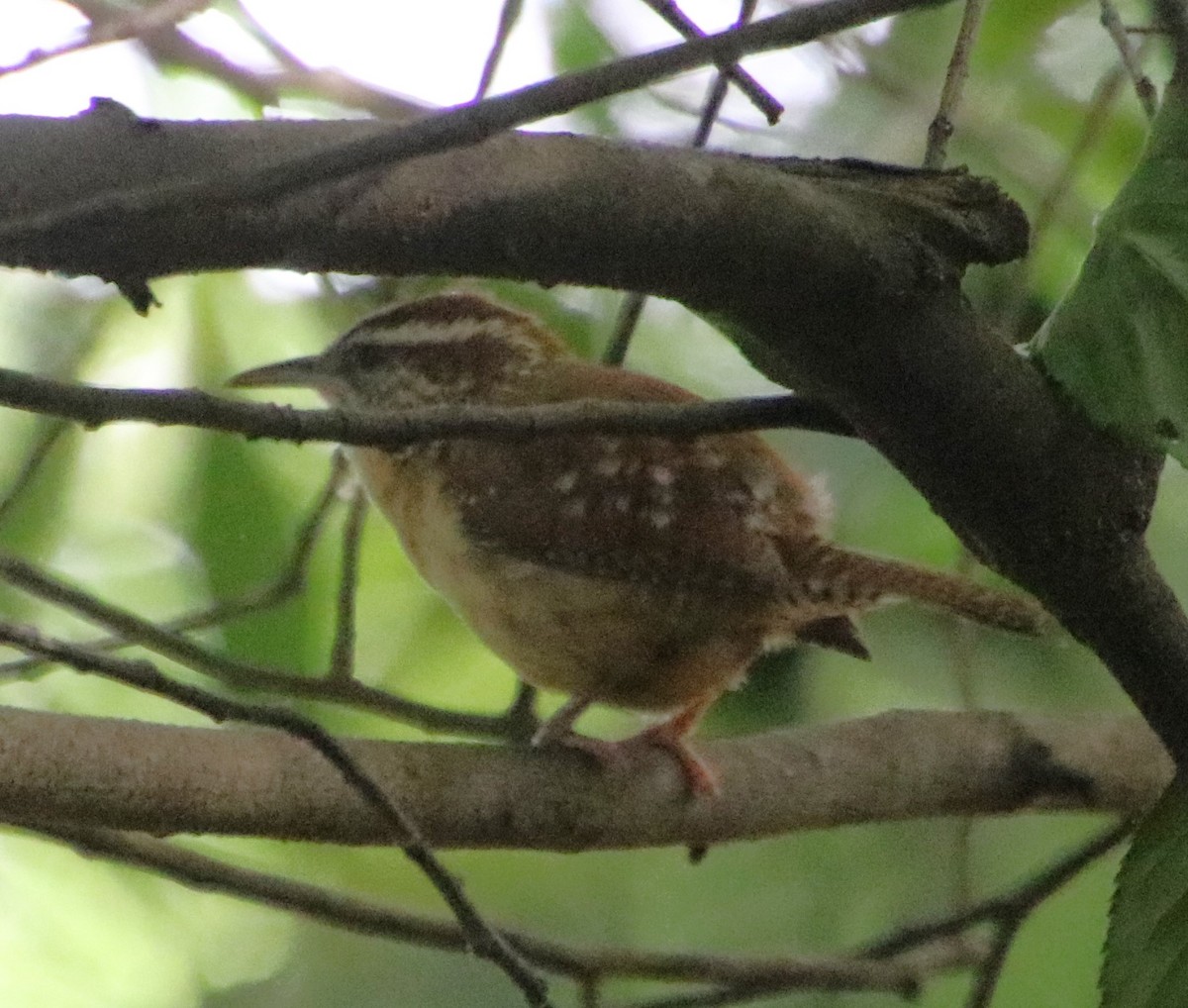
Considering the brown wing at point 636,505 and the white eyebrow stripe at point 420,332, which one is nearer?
the brown wing at point 636,505

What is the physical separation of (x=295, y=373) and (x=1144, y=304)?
5.48ft

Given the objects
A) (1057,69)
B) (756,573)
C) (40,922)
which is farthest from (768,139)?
(40,922)

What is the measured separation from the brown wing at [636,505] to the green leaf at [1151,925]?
2.38 ft

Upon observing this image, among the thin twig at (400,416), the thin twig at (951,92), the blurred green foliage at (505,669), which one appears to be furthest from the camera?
the blurred green foliage at (505,669)

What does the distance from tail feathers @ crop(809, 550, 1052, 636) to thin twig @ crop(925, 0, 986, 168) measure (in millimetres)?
623

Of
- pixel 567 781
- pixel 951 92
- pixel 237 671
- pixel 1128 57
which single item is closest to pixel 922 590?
pixel 567 781

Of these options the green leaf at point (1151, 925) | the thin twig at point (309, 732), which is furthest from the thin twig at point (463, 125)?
the green leaf at point (1151, 925)

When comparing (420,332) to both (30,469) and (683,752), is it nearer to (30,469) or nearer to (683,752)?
(30,469)

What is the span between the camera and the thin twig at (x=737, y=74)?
1.39 metres

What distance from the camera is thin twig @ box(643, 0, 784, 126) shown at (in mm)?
1388

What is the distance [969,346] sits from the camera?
1.23 metres

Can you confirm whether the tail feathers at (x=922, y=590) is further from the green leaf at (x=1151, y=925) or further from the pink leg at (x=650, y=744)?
the green leaf at (x=1151, y=925)

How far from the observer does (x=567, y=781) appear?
5.97 feet

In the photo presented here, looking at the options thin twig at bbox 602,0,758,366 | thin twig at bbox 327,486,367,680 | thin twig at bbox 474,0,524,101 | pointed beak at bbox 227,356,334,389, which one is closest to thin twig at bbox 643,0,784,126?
thin twig at bbox 602,0,758,366
